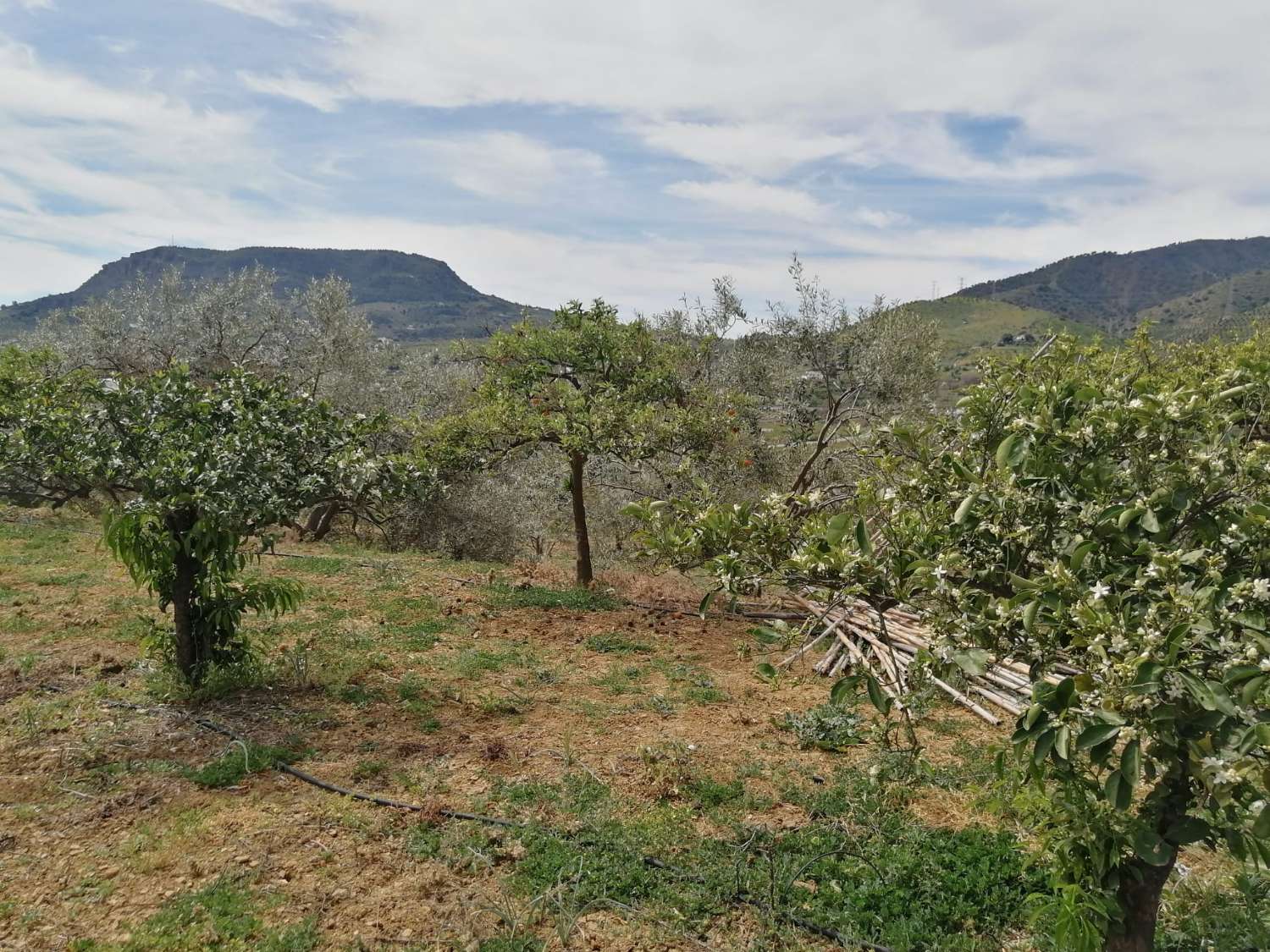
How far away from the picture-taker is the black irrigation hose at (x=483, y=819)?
14.5 feet

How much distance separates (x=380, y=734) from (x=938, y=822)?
4.99 meters

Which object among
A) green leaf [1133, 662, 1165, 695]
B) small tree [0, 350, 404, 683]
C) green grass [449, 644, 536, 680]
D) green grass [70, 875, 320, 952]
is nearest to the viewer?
green leaf [1133, 662, 1165, 695]

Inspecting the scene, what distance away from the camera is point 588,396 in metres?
11.7

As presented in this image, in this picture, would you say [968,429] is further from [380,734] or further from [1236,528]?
[380,734]

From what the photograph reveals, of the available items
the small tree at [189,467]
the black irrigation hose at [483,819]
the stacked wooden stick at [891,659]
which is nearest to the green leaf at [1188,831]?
the black irrigation hose at [483,819]

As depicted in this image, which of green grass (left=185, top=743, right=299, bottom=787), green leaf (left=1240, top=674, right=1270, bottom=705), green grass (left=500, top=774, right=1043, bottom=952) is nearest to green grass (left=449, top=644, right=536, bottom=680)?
green grass (left=185, top=743, right=299, bottom=787)

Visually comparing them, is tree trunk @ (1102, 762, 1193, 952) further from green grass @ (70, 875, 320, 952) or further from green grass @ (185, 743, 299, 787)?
green grass @ (185, 743, 299, 787)

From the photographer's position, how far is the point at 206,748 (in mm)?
6469

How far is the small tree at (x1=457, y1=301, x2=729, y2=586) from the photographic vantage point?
10.9 meters

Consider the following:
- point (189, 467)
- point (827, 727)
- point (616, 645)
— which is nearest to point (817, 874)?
point (827, 727)

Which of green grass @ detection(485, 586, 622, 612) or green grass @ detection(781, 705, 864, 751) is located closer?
green grass @ detection(781, 705, 864, 751)

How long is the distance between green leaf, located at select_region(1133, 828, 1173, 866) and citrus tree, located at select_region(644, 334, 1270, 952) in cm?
2

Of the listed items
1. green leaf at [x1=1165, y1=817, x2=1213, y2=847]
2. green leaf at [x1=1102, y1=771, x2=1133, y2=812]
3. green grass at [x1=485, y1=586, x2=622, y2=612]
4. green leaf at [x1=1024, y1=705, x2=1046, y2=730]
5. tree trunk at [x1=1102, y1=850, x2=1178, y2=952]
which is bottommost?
green grass at [x1=485, y1=586, x2=622, y2=612]

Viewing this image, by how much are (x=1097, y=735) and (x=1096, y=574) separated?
30.7 inches
